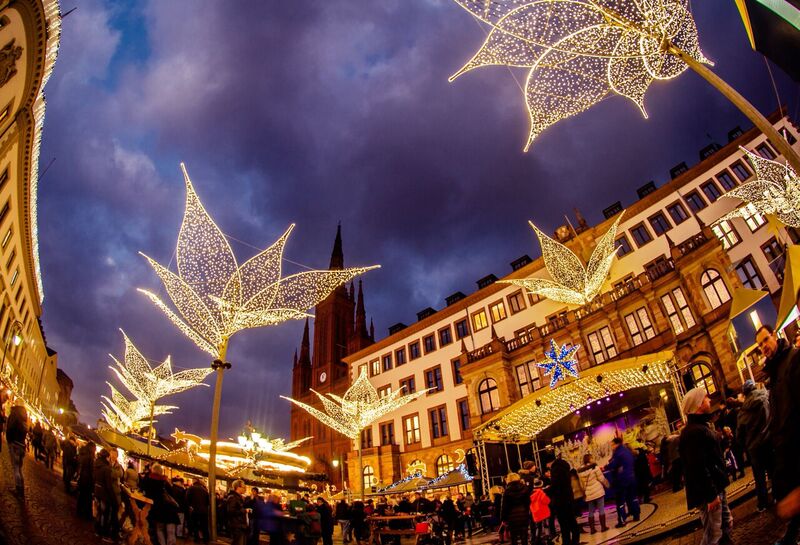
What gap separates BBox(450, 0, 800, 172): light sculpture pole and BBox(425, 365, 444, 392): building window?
28997mm

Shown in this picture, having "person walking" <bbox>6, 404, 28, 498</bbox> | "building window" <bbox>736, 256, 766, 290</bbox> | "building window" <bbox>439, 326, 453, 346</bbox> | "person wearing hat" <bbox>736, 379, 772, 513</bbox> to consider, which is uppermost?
"building window" <bbox>439, 326, 453, 346</bbox>

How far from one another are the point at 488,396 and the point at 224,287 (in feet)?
73.9

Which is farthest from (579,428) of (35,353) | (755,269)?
(35,353)

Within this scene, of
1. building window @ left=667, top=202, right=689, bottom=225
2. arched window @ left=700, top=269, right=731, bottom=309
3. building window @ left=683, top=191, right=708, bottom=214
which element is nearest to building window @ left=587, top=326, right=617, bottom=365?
arched window @ left=700, top=269, right=731, bottom=309

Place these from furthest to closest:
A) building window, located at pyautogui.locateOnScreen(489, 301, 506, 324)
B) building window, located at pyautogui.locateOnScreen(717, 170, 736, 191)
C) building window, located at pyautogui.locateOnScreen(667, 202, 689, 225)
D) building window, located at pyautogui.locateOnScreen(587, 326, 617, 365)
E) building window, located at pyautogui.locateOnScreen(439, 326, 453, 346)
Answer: building window, located at pyautogui.locateOnScreen(439, 326, 453, 346)
building window, located at pyautogui.locateOnScreen(489, 301, 506, 324)
building window, located at pyautogui.locateOnScreen(667, 202, 689, 225)
building window, located at pyautogui.locateOnScreen(717, 170, 736, 191)
building window, located at pyautogui.locateOnScreen(587, 326, 617, 365)

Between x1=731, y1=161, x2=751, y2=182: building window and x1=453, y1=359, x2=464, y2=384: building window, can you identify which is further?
x1=453, y1=359, x2=464, y2=384: building window

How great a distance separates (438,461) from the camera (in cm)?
3222

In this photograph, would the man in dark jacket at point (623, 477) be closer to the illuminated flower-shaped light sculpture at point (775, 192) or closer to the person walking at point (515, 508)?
the person walking at point (515, 508)

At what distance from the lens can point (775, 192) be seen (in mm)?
14898

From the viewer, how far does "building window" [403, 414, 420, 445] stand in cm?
3466

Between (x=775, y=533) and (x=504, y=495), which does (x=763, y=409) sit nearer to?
(x=775, y=533)

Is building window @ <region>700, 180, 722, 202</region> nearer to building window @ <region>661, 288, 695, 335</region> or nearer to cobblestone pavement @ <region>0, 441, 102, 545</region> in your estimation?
building window @ <region>661, 288, 695, 335</region>

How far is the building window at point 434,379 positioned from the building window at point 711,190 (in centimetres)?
2291

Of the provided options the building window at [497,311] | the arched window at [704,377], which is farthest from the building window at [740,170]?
the building window at [497,311]
